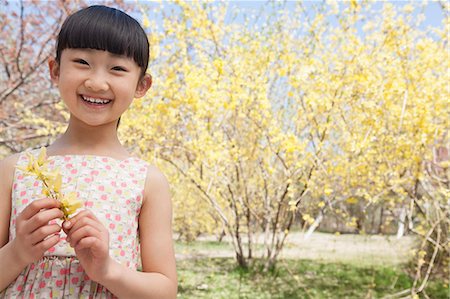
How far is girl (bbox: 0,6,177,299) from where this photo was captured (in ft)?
3.05

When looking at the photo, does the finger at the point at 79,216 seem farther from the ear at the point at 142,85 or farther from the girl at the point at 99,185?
the ear at the point at 142,85

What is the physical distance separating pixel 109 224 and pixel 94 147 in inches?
6.7

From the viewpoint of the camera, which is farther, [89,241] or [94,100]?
[94,100]

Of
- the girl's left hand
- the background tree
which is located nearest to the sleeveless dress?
the girl's left hand

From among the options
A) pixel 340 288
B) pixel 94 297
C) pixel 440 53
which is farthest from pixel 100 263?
pixel 340 288

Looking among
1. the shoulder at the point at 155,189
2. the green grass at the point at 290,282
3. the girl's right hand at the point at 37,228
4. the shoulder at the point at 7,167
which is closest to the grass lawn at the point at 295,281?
the green grass at the point at 290,282

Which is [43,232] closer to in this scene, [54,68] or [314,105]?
[54,68]

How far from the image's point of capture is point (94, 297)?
934 mm

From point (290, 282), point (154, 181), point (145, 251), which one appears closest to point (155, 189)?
point (154, 181)

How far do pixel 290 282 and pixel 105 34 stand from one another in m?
5.26

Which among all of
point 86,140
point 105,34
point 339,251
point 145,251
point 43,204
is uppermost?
point 105,34

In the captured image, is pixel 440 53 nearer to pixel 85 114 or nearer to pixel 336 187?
pixel 336 187

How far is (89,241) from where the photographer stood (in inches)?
31.2

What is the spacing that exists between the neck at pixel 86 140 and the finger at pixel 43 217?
269mm
